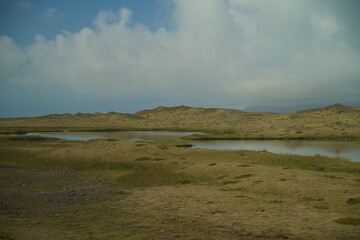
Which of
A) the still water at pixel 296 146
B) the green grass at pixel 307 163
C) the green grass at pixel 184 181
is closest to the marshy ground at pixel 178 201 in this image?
the green grass at pixel 184 181

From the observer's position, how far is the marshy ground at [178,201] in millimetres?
14195

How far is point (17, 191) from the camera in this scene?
24625mm

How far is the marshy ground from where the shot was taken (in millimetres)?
14195

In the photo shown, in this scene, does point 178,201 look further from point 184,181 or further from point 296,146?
point 296,146

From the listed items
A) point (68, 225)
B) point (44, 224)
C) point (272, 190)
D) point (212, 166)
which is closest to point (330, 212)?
point (272, 190)

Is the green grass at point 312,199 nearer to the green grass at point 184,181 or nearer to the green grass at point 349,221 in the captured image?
the green grass at point 349,221

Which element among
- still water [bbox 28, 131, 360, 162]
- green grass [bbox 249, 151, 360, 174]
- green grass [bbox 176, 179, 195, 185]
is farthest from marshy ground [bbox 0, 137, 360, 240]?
still water [bbox 28, 131, 360, 162]

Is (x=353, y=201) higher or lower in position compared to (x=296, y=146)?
lower

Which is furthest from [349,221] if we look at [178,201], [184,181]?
[184,181]

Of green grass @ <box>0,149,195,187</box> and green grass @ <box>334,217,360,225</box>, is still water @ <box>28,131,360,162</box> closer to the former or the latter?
Result: green grass @ <box>0,149,195,187</box>

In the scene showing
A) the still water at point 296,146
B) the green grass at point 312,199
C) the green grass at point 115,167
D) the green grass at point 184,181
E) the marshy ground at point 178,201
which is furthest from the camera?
the still water at point 296,146

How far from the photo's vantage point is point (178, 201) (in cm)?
2086

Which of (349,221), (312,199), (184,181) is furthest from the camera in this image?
(184,181)

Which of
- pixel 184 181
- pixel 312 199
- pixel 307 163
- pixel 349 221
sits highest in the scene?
pixel 307 163
